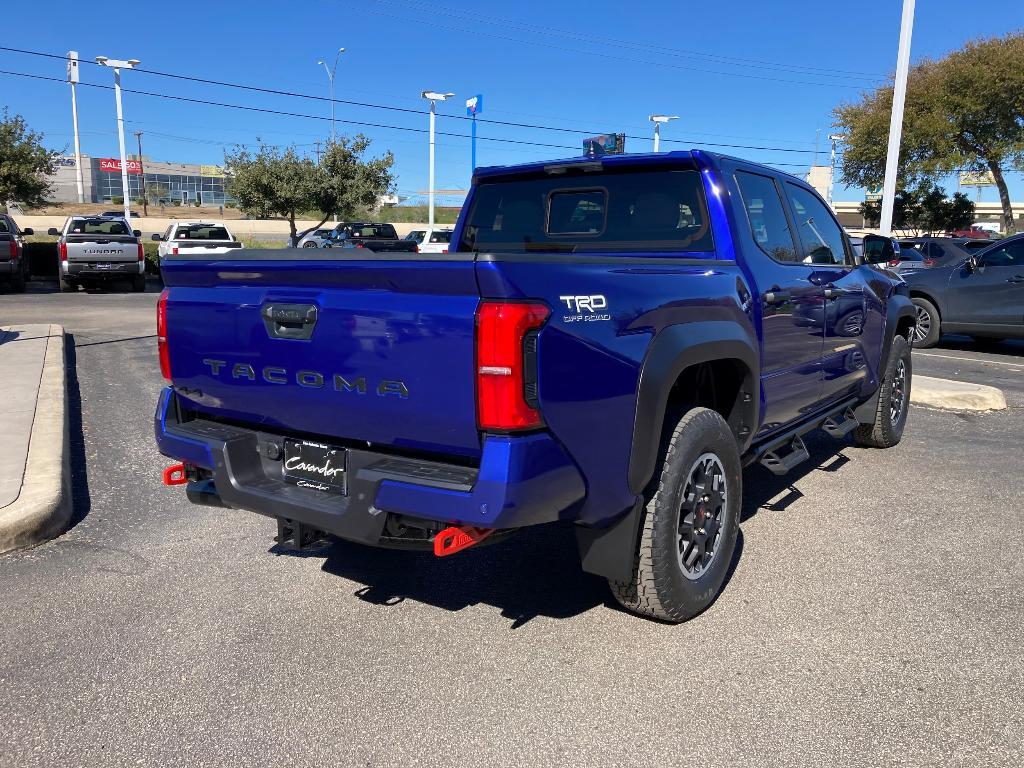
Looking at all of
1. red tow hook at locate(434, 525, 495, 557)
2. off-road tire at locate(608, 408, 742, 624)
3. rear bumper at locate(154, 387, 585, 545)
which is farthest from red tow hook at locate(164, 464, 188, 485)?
off-road tire at locate(608, 408, 742, 624)

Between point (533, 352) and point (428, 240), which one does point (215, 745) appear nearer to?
point (533, 352)

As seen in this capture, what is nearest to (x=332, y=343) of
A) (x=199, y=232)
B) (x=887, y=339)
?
(x=887, y=339)

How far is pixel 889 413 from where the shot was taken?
21.1 feet

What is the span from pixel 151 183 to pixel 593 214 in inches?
4774

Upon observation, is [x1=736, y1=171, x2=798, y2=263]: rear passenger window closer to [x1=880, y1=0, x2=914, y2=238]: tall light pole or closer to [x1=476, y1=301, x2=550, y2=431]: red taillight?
[x1=476, y1=301, x2=550, y2=431]: red taillight

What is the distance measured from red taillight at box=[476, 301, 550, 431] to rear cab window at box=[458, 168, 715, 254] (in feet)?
5.87

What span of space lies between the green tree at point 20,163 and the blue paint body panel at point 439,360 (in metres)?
30.3

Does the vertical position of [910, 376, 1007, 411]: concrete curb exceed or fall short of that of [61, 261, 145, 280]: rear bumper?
it falls short

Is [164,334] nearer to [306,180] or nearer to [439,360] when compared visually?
[439,360]

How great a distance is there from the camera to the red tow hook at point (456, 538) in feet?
8.98

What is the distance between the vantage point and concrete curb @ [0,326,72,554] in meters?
4.26

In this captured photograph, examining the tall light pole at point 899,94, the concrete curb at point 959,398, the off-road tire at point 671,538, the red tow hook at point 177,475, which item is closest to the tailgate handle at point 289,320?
the red tow hook at point 177,475

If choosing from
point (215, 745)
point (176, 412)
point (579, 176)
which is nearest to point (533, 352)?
point (215, 745)

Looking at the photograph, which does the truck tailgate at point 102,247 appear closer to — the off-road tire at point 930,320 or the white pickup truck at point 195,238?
the white pickup truck at point 195,238
